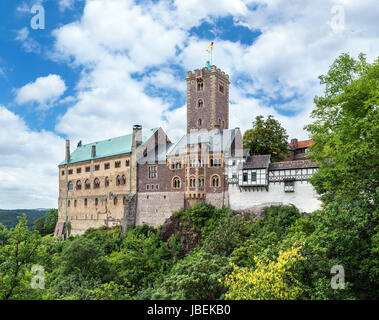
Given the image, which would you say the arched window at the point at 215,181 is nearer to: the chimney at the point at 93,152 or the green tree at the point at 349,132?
the green tree at the point at 349,132

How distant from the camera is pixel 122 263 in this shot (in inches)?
1406

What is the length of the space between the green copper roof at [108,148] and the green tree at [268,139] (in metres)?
14.6

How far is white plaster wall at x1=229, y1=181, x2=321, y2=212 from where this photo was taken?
3369cm

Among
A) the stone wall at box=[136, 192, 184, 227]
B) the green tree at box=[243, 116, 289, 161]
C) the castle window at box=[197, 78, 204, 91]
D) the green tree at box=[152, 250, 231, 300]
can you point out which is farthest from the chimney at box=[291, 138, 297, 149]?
the green tree at box=[152, 250, 231, 300]

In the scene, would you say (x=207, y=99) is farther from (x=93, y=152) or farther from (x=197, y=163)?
(x=93, y=152)

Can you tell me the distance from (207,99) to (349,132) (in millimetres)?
27907

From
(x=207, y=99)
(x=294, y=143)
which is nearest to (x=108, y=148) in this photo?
(x=207, y=99)

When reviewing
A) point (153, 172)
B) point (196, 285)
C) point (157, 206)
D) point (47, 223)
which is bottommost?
point (196, 285)

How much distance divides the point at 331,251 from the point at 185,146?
28.1 metres

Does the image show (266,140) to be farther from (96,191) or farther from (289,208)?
(96,191)

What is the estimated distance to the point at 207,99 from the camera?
45.4 metres

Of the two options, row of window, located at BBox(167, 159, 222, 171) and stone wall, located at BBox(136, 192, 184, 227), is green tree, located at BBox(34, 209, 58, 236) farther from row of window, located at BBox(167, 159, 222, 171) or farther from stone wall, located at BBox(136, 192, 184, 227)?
row of window, located at BBox(167, 159, 222, 171)

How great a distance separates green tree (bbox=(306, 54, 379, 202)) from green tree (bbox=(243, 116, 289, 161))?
18.4m

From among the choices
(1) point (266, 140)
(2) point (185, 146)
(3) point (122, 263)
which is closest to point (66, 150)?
(2) point (185, 146)
